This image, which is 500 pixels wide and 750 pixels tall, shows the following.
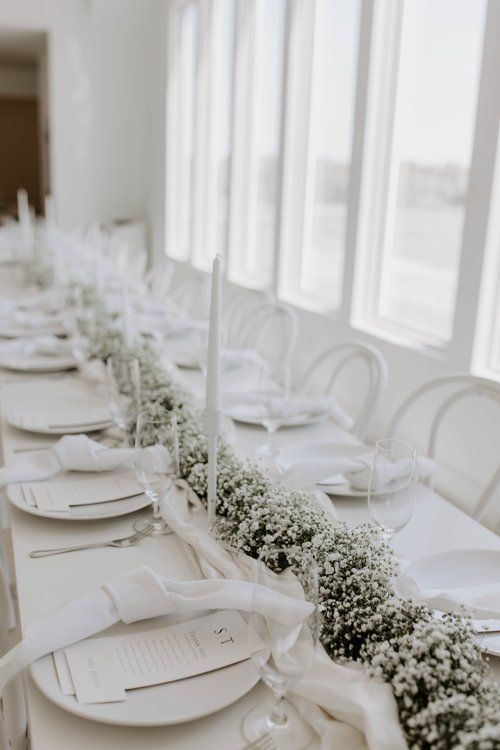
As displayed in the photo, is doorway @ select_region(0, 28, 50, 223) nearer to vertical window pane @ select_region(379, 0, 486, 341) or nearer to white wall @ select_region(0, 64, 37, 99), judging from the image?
white wall @ select_region(0, 64, 37, 99)

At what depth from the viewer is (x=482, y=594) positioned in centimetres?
121

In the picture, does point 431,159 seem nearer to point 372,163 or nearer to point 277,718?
point 372,163

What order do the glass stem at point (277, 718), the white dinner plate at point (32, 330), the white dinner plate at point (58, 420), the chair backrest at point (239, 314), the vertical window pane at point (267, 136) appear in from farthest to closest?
the vertical window pane at point (267, 136), the chair backrest at point (239, 314), the white dinner plate at point (32, 330), the white dinner plate at point (58, 420), the glass stem at point (277, 718)

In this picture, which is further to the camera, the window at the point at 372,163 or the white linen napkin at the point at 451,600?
the window at the point at 372,163

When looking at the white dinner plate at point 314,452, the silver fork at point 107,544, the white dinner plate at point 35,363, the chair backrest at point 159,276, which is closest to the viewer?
the silver fork at point 107,544

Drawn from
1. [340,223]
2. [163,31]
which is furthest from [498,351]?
[163,31]

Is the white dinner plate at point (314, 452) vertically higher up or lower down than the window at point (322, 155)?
lower down

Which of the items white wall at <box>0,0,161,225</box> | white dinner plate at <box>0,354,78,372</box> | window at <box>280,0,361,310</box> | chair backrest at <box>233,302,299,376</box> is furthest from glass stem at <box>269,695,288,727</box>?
white wall at <box>0,0,161,225</box>

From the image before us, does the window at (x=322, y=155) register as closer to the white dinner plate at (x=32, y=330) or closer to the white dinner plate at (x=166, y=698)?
the white dinner plate at (x=32, y=330)

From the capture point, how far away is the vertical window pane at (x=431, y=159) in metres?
3.31

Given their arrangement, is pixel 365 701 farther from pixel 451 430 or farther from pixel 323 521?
pixel 451 430

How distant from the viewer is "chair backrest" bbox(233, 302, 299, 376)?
366 cm

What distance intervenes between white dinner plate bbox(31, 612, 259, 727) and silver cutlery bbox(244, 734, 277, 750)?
6cm

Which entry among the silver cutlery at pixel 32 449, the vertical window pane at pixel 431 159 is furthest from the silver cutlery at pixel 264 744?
the vertical window pane at pixel 431 159
